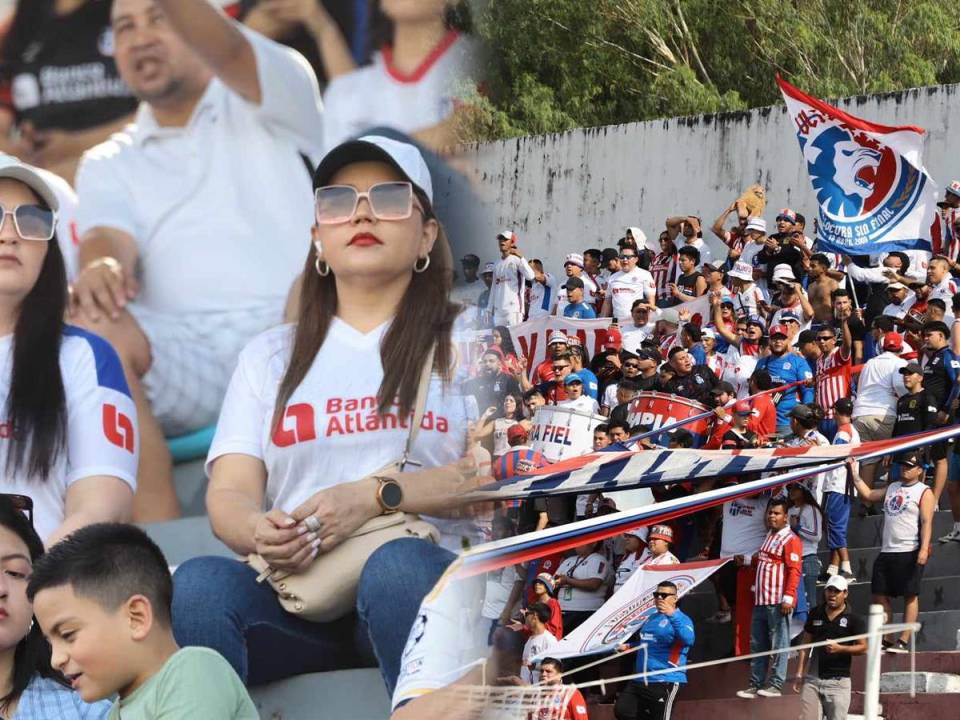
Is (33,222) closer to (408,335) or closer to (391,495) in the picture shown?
(408,335)

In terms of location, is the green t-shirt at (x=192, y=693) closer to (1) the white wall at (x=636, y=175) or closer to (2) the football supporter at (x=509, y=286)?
(2) the football supporter at (x=509, y=286)

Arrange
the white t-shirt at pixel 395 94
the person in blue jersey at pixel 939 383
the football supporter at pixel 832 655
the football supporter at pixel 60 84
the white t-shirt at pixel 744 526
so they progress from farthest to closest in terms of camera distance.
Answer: the person in blue jersey at pixel 939 383 < the white t-shirt at pixel 744 526 < the football supporter at pixel 832 655 < the football supporter at pixel 60 84 < the white t-shirt at pixel 395 94

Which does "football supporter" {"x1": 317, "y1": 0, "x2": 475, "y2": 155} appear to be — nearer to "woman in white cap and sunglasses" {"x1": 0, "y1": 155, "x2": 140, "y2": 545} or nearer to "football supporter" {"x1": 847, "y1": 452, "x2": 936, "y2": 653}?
"woman in white cap and sunglasses" {"x1": 0, "y1": 155, "x2": 140, "y2": 545}

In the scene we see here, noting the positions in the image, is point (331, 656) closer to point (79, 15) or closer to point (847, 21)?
point (79, 15)

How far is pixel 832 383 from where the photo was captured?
1096 centimetres

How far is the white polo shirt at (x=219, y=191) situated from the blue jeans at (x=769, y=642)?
566cm

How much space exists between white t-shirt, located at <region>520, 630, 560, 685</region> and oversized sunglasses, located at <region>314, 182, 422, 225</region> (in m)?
5.14

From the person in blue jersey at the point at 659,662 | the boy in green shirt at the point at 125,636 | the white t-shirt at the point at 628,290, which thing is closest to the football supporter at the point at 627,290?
the white t-shirt at the point at 628,290

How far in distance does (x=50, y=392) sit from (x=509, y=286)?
31.6 ft

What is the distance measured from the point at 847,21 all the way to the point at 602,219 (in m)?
13.2

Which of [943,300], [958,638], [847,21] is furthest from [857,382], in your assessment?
[847,21]

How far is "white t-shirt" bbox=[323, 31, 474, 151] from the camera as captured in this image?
415 centimetres

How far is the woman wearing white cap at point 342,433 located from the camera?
12.2 ft

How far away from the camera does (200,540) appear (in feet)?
14.0
